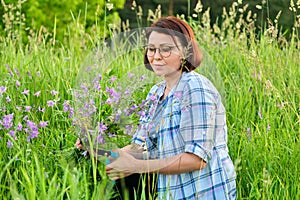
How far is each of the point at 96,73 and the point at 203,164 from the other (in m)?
0.59

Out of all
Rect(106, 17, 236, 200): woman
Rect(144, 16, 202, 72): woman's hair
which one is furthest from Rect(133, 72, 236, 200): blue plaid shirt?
Rect(144, 16, 202, 72): woman's hair

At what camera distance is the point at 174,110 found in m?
2.52

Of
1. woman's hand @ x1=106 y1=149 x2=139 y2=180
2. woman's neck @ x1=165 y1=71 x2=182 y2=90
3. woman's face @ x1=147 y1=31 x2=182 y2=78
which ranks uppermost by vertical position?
woman's face @ x1=147 y1=31 x2=182 y2=78

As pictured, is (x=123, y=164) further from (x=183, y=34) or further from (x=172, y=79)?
(x=183, y=34)

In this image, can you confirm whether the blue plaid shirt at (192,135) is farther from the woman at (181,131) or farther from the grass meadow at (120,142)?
the grass meadow at (120,142)

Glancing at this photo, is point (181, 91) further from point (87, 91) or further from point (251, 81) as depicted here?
point (251, 81)

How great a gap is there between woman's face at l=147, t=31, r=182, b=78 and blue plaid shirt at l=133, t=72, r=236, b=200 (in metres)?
0.07

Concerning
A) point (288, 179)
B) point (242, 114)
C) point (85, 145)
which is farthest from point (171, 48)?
point (242, 114)

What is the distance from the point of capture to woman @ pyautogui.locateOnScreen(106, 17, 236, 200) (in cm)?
246

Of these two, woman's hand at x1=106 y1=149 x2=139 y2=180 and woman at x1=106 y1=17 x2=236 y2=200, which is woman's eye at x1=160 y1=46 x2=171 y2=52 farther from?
woman's hand at x1=106 y1=149 x2=139 y2=180

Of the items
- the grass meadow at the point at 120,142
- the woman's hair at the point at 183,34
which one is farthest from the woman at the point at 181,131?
the grass meadow at the point at 120,142

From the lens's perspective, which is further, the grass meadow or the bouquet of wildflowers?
the grass meadow

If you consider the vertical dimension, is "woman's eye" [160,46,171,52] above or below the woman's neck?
above

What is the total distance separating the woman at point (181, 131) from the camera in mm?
2455
